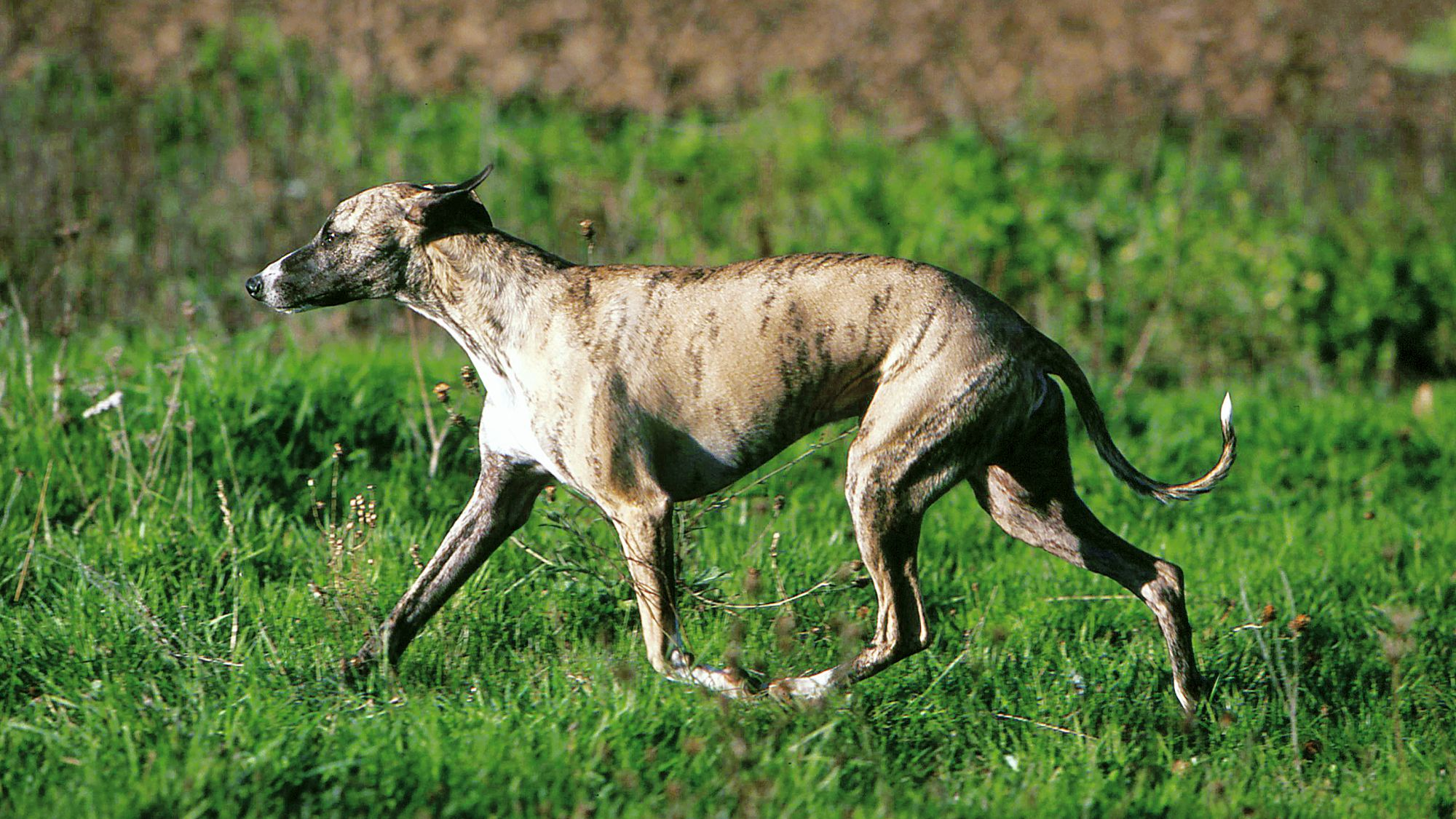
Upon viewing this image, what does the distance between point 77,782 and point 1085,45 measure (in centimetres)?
1000

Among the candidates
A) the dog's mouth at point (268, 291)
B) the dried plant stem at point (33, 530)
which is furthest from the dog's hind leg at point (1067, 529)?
the dried plant stem at point (33, 530)

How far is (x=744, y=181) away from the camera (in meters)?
8.34

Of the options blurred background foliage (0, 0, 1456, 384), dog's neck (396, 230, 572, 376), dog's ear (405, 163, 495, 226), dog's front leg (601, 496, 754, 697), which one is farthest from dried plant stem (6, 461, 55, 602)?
dog's front leg (601, 496, 754, 697)

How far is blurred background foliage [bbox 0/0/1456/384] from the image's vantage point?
7562mm

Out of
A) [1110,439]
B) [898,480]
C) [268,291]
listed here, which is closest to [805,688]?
[898,480]

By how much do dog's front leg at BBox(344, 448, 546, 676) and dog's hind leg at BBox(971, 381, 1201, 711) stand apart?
1383 mm

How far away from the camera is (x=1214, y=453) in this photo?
6.34 m

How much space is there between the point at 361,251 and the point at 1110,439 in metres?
2.23

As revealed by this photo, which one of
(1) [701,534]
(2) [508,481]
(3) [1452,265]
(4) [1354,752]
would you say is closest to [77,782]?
(2) [508,481]

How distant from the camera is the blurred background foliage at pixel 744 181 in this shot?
7562mm

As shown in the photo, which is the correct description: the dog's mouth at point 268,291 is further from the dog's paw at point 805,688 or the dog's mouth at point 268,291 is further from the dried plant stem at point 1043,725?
the dried plant stem at point 1043,725

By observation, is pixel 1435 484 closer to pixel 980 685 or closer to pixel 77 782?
pixel 980 685

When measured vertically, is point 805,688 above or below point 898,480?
below

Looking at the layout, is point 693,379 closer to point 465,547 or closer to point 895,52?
point 465,547
